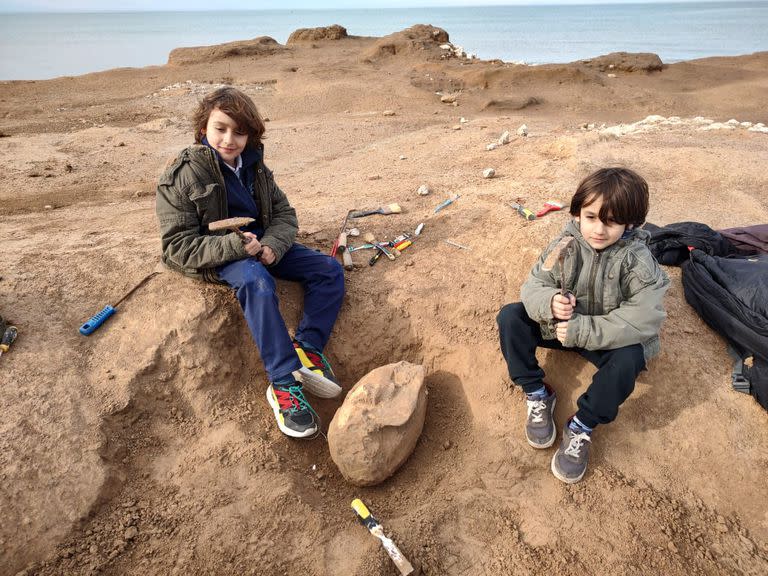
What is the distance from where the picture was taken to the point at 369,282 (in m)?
3.71

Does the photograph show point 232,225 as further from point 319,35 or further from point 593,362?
point 319,35

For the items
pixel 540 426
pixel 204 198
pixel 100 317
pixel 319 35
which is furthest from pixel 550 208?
pixel 319 35

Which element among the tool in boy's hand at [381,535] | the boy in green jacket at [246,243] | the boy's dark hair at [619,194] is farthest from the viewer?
the boy in green jacket at [246,243]

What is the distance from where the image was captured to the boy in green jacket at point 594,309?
2541 mm

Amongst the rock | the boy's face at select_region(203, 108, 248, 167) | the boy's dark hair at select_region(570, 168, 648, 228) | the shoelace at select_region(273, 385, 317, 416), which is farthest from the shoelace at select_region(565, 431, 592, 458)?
the boy's face at select_region(203, 108, 248, 167)

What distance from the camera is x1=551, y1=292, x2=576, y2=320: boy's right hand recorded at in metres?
2.56

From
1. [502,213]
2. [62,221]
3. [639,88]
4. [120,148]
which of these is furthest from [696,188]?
[639,88]

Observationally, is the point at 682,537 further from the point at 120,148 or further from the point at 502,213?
the point at 120,148

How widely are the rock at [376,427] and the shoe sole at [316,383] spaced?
0.71 ft

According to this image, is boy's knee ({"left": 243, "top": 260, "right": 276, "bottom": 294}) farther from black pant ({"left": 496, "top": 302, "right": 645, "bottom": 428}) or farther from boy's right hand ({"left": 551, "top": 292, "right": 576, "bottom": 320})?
boy's right hand ({"left": 551, "top": 292, "right": 576, "bottom": 320})

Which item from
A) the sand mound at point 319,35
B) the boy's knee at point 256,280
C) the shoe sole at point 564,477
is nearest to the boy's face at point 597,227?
the shoe sole at point 564,477

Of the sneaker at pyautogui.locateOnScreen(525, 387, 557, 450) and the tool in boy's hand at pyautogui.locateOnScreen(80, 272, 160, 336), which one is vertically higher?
the tool in boy's hand at pyautogui.locateOnScreen(80, 272, 160, 336)

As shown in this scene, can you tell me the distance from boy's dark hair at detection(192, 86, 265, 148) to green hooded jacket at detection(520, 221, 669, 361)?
Answer: 1.88m

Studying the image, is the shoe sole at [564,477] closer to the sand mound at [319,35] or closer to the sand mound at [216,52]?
the sand mound at [216,52]
